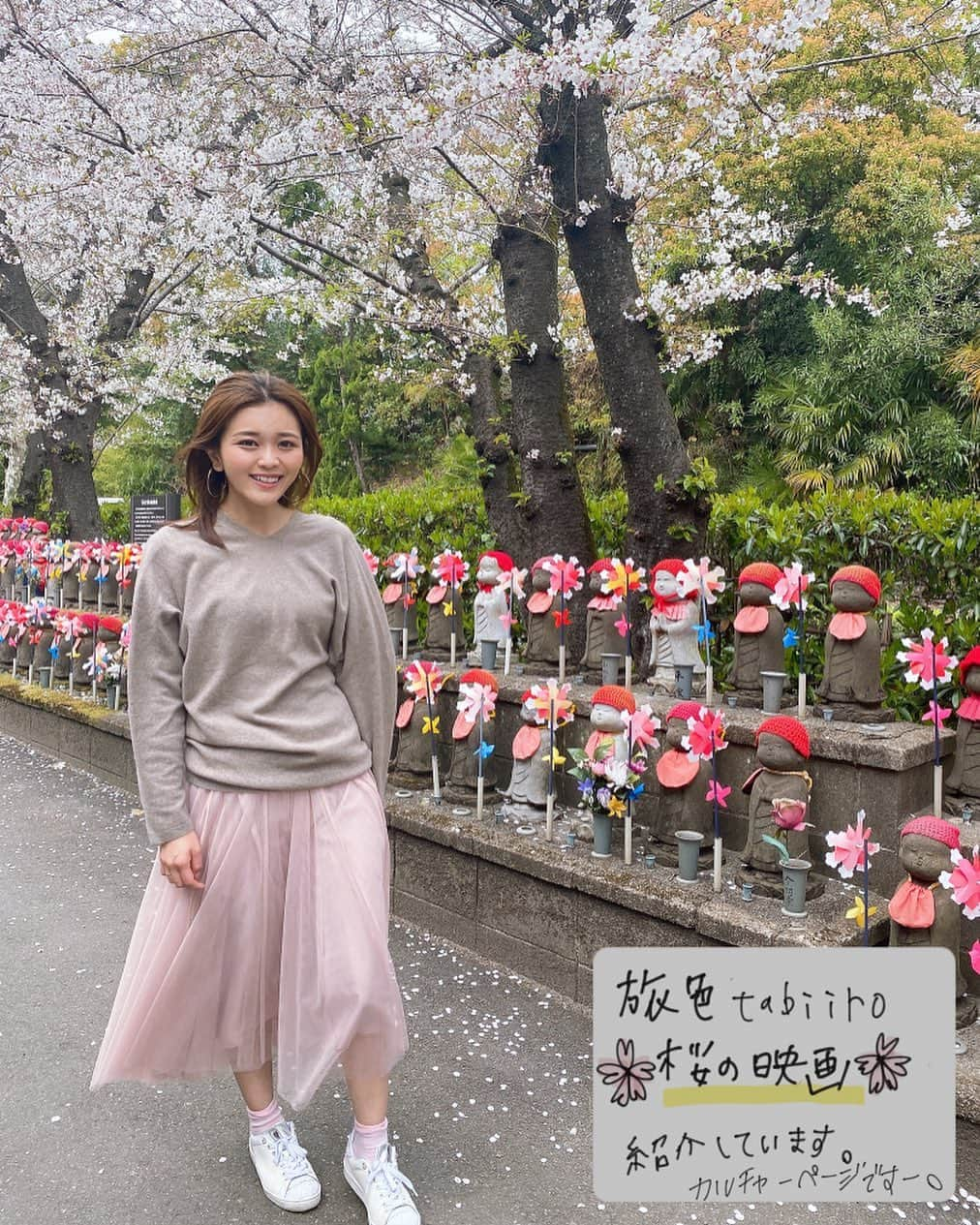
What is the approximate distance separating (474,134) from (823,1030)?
4.96 meters

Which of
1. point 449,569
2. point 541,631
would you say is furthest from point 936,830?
point 449,569

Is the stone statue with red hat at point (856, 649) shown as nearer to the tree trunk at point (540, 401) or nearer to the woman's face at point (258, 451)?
the tree trunk at point (540, 401)

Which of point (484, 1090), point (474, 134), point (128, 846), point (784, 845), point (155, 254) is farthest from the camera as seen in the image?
point (155, 254)

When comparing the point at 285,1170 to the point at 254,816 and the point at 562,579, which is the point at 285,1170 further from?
the point at 562,579

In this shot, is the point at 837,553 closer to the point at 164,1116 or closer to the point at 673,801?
the point at 673,801

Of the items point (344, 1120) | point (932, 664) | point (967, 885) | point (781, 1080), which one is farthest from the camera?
point (932, 664)

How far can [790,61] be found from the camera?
483 inches

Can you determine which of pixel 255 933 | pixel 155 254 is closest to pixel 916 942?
pixel 255 933

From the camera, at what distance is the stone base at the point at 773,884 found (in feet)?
9.66

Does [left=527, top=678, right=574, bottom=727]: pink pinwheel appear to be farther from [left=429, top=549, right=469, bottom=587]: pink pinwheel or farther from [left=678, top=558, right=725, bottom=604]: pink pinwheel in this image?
[left=429, top=549, right=469, bottom=587]: pink pinwheel

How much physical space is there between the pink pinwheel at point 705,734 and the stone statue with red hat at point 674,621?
95cm

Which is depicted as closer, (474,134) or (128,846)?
(128,846)

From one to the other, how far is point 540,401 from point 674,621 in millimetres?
1800

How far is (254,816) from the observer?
2025 mm
